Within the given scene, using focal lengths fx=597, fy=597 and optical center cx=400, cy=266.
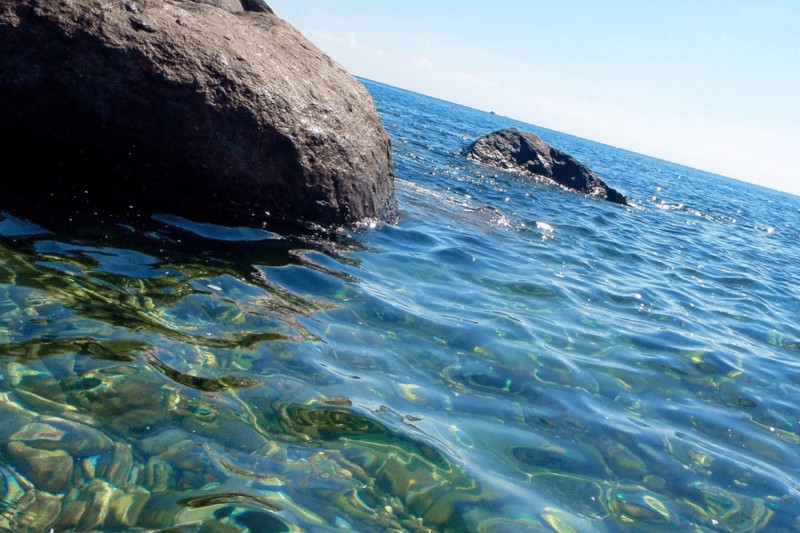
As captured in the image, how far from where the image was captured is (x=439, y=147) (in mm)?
17656

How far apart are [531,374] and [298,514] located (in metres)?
2.07

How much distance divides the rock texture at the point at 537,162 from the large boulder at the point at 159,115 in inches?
447

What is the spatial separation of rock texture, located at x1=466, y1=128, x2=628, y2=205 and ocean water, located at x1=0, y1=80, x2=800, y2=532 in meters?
10.5

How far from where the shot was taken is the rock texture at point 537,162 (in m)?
16.1

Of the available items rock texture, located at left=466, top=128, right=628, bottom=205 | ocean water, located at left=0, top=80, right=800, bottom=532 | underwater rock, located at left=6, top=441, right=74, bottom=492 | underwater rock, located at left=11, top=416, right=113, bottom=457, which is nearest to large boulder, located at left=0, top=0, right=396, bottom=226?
ocean water, located at left=0, top=80, right=800, bottom=532

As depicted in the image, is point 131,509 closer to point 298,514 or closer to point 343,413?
point 298,514

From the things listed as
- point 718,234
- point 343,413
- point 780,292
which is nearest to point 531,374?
point 343,413

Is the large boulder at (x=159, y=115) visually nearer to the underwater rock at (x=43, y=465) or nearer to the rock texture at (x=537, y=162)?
the underwater rock at (x=43, y=465)

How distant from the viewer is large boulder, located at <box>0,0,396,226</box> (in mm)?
4465

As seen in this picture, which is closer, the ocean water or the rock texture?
the ocean water

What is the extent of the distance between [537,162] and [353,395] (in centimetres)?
1473

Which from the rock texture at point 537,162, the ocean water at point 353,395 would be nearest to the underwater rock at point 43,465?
the ocean water at point 353,395

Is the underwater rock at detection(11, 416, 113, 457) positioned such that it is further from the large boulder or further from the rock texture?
the rock texture

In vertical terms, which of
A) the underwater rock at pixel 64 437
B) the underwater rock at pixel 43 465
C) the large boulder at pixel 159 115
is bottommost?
the underwater rock at pixel 43 465
